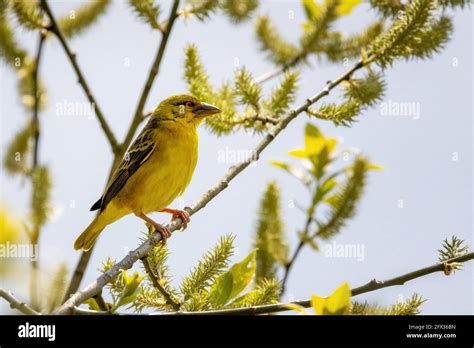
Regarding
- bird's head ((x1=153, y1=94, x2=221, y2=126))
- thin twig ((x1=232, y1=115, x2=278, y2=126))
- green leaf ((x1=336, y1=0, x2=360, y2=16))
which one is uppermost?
bird's head ((x1=153, y1=94, x2=221, y2=126))

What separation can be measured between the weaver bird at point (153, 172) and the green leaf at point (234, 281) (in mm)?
2572

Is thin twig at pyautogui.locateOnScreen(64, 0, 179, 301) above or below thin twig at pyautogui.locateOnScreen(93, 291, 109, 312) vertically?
above

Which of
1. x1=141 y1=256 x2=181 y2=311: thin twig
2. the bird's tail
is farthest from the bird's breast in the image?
x1=141 y1=256 x2=181 y2=311: thin twig

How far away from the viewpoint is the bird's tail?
4.88 meters

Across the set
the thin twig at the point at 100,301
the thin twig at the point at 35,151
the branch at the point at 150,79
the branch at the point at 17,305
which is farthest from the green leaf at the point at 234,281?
the branch at the point at 150,79

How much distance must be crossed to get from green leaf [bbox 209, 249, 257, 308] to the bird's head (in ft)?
9.40

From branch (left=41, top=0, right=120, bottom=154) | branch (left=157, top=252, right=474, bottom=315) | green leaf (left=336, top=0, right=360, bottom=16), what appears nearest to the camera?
branch (left=157, top=252, right=474, bottom=315)

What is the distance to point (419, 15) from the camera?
9.55 ft

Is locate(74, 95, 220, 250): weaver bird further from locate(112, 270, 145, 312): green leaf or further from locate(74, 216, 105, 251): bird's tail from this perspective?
locate(112, 270, 145, 312): green leaf

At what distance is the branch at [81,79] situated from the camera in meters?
Answer: 3.40

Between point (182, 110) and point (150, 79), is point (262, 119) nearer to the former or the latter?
point (150, 79)

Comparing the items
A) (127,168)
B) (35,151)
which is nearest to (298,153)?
(35,151)

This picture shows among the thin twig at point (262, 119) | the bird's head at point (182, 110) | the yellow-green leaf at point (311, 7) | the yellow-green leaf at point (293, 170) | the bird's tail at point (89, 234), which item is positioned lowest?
the yellow-green leaf at point (293, 170)

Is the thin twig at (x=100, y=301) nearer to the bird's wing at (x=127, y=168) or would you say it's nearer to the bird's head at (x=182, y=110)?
the bird's wing at (x=127, y=168)
